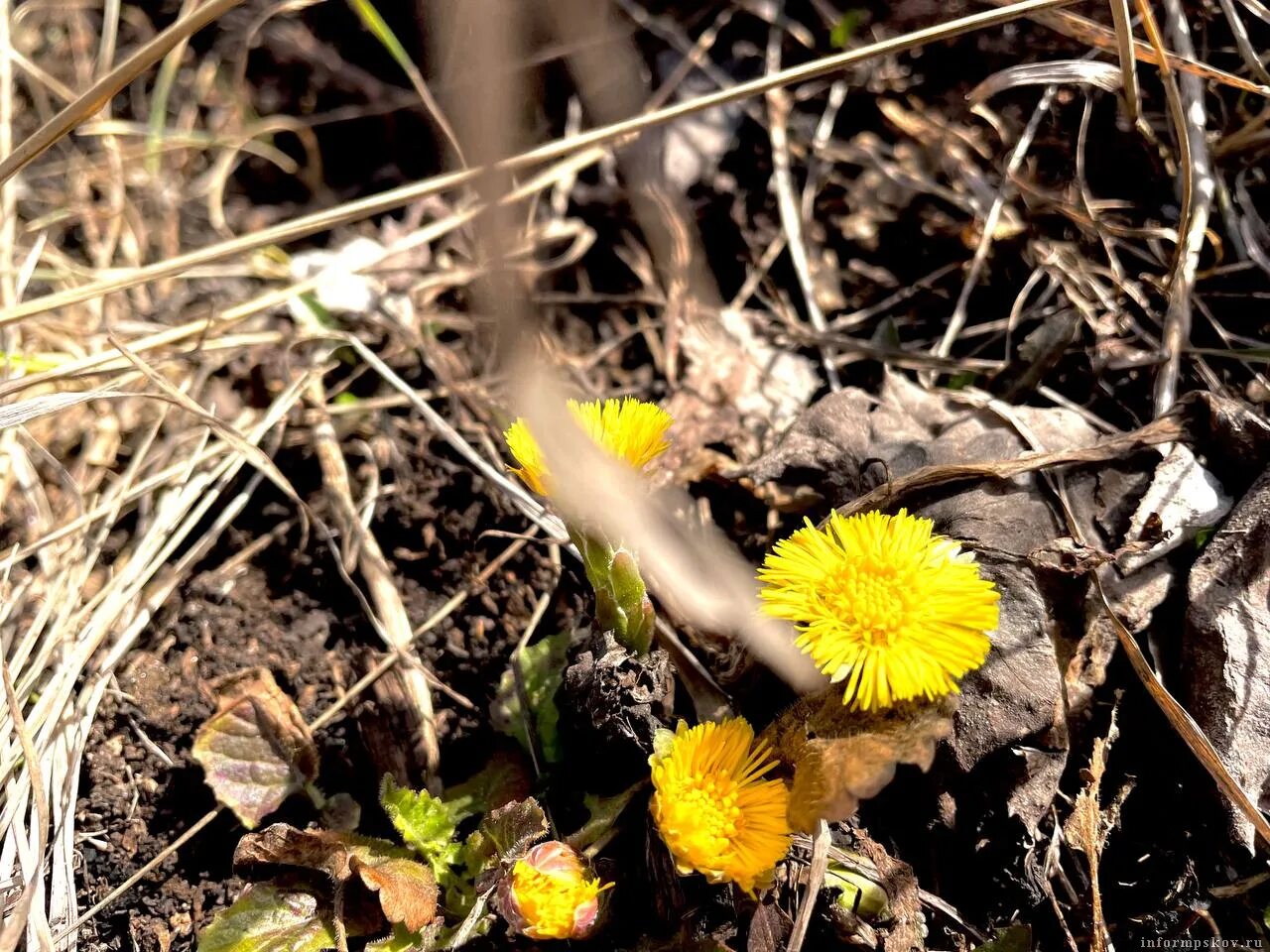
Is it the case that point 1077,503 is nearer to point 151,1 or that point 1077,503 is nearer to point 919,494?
point 919,494

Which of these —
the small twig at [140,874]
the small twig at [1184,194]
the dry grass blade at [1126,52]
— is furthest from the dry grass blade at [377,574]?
the dry grass blade at [1126,52]

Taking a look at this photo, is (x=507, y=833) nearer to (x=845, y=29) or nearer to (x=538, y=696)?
(x=538, y=696)

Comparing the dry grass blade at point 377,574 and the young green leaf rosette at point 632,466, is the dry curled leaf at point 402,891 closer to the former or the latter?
the dry grass blade at point 377,574

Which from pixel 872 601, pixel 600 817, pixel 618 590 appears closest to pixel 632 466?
pixel 618 590

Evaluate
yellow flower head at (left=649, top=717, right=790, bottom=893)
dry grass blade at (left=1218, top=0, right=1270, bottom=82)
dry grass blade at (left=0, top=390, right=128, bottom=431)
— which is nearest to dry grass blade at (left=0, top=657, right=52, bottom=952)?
dry grass blade at (left=0, top=390, right=128, bottom=431)

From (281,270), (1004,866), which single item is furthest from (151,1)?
(1004,866)
